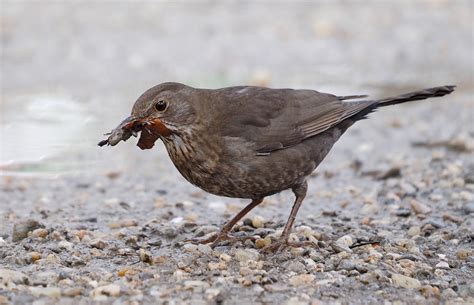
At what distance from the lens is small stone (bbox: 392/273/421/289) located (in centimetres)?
518

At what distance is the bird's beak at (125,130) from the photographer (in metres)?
5.61

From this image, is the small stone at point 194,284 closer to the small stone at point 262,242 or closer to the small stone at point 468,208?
the small stone at point 262,242

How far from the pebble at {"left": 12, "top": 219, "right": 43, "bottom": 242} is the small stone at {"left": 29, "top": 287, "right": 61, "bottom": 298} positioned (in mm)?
1246

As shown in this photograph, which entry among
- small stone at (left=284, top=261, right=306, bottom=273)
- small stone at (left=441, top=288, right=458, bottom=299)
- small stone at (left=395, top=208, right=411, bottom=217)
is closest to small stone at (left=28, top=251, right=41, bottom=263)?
small stone at (left=284, top=261, right=306, bottom=273)

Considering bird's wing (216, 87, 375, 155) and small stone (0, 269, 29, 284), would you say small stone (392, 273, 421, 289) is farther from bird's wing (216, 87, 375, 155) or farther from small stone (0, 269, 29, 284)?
small stone (0, 269, 29, 284)

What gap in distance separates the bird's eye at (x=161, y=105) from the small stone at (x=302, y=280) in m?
1.33

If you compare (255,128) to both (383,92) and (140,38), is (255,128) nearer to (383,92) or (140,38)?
(383,92)

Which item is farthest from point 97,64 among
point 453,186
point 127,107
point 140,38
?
point 453,186

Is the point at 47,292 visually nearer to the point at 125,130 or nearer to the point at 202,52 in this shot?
the point at 125,130

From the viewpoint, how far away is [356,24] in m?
14.3

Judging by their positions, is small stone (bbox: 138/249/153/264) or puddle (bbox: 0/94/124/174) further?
puddle (bbox: 0/94/124/174)

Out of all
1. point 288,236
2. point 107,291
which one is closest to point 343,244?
point 288,236

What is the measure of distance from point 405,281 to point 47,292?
2019 mm

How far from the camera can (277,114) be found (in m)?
6.21
